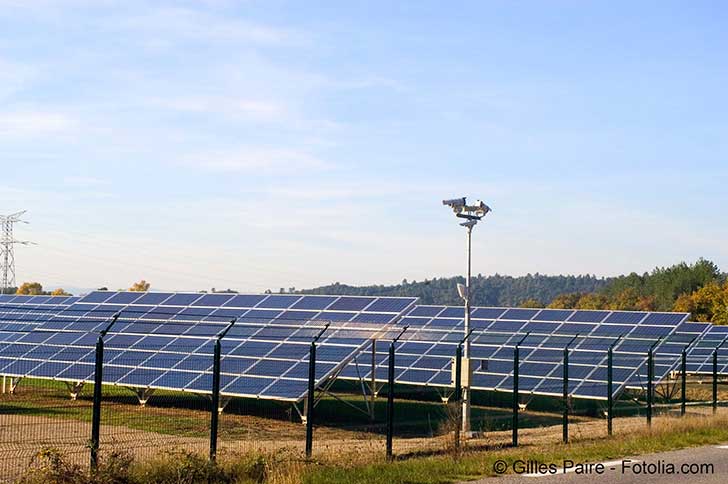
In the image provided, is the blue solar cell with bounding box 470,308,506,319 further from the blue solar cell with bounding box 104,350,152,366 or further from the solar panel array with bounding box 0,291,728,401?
the blue solar cell with bounding box 104,350,152,366

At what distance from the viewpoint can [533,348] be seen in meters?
32.7

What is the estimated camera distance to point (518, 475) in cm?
1623

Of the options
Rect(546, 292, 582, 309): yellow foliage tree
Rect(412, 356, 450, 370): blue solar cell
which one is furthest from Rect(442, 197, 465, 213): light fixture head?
Rect(546, 292, 582, 309): yellow foliage tree

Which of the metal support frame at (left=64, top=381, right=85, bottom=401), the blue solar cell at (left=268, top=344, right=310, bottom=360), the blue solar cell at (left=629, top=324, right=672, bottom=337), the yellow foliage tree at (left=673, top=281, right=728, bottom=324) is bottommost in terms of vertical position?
→ the metal support frame at (left=64, top=381, right=85, bottom=401)

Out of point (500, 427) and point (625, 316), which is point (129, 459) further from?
point (625, 316)

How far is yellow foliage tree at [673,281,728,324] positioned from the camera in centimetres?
8394

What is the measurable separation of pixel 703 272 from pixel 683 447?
111795mm

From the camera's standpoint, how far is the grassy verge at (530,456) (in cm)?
1537

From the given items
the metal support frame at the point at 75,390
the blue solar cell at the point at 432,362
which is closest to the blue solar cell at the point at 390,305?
the blue solar cell at the point at 432,362

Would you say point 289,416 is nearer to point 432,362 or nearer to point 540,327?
point 432,362

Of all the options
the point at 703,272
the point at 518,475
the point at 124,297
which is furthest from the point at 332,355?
the point at 703,272

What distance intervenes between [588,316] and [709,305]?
57925 millimetres

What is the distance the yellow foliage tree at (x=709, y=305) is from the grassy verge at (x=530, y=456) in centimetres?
6174

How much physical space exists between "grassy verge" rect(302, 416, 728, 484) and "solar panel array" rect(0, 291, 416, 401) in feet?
15.6
